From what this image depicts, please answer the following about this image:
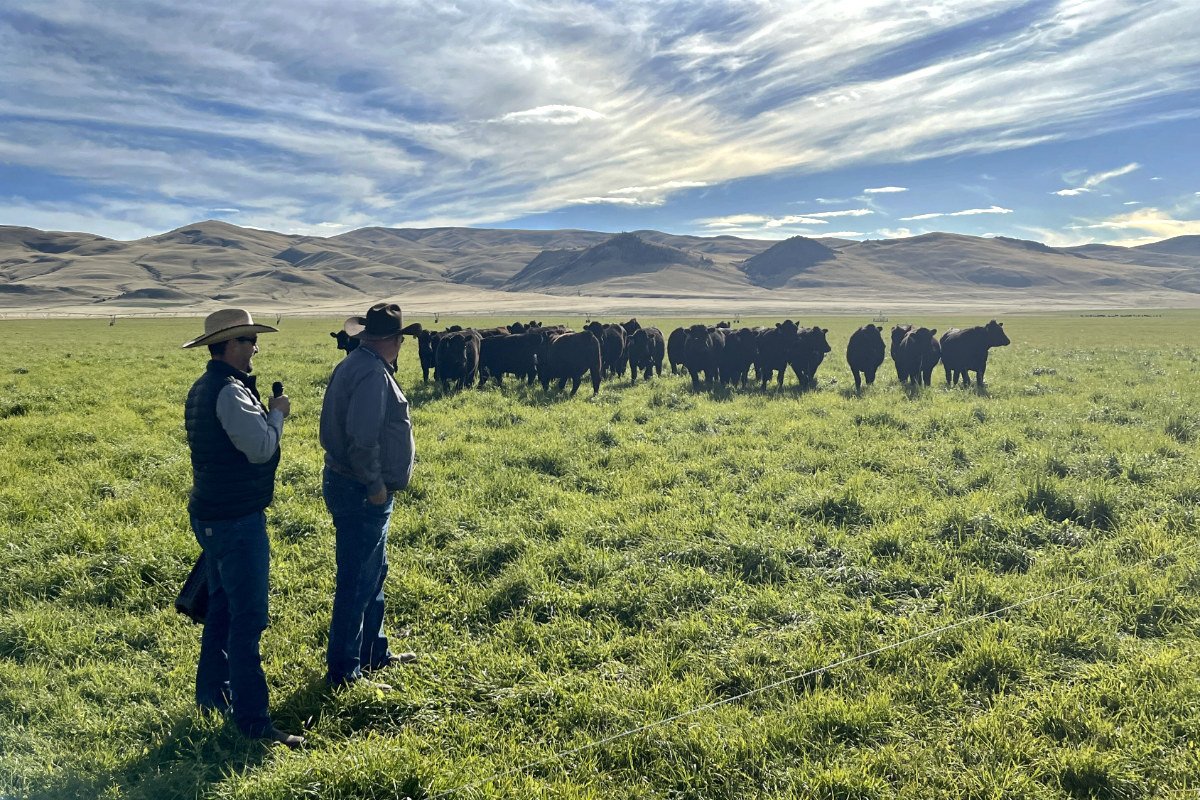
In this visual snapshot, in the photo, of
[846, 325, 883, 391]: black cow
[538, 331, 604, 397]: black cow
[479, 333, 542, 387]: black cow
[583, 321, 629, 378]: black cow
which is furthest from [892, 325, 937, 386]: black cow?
[479, 333, 542, 387]: black cow

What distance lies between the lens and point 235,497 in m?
3.82

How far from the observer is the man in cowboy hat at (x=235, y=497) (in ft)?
12.3

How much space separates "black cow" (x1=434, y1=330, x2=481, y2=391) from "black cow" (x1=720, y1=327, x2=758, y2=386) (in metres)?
6.92

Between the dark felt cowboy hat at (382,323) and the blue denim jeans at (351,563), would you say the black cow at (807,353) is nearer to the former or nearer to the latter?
the dark felt cowboy hat at (382,323)

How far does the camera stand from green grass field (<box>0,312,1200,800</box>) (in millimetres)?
3654

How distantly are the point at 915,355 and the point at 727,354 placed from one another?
5.02m

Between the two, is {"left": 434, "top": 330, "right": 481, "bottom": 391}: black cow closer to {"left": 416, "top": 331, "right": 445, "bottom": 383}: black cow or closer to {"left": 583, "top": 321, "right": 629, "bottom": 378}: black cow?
{"left": 416, "top": 331, "right": 445, "bottom": 383}: black cow

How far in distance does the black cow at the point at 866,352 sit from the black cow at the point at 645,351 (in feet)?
18.9

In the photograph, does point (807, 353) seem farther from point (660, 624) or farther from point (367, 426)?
point (367, 426)

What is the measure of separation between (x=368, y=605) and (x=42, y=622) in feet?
9.26

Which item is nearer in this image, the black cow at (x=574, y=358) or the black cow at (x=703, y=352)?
the black cow at (x=574, y=358)

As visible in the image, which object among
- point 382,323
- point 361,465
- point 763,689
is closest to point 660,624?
point 763,689

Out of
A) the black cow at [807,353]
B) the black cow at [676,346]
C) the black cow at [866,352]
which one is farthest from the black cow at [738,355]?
the black cow at [866,352]

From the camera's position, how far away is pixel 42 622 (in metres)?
5.15
